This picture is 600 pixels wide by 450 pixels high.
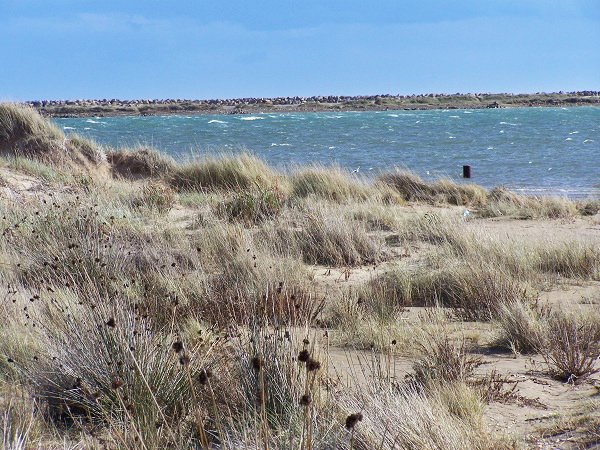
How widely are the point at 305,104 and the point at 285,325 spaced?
109162 mm

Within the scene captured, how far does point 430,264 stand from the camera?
25.5 ft

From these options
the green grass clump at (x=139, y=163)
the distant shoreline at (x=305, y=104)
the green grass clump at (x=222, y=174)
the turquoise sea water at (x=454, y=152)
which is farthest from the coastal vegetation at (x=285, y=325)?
the distant shoreline at (x=305, y=104)

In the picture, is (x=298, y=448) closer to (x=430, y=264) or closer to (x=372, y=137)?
(x=430, y=264)

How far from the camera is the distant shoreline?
9981cm

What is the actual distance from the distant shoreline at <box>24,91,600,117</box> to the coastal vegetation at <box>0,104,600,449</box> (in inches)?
3387

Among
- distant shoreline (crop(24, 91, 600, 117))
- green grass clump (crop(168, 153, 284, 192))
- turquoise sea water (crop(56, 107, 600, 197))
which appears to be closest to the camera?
green grass clump (crop(168, 153, 284, 192))

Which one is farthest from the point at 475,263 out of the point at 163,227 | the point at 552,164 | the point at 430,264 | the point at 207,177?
the point at 552,164

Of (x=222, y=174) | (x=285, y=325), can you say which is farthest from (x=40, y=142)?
(x=285, y=325)

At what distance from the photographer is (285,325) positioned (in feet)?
14.2

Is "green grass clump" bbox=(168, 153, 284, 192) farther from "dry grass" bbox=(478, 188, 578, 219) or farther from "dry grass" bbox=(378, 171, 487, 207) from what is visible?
"dry grass" bbox=(478, 188, 578, 219)

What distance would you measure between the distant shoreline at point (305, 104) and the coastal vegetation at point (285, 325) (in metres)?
86.0

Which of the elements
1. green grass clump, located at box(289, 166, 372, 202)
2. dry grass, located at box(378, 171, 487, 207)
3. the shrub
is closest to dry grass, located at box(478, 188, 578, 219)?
dry grass, located at box(378, 171, 487, 207)

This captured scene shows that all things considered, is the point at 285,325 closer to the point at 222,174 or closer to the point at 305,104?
the point at 222,174

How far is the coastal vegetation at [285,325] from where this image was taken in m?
3.40
